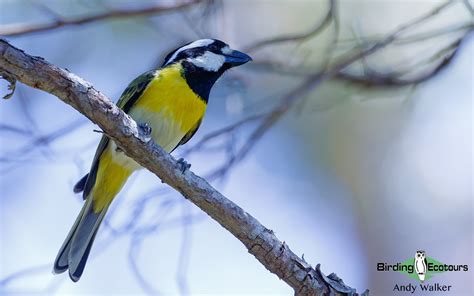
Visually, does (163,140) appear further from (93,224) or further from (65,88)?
(65,88)

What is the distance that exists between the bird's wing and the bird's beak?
1.38 feet

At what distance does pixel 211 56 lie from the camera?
446 centimetres

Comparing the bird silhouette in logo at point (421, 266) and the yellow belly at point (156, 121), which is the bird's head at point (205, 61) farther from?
the bird silhouette in logo at point (421, 266)

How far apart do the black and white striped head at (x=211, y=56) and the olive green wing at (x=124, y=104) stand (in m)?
0.28

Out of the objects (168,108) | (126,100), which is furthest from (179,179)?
(126,100)

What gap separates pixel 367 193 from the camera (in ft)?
19.0

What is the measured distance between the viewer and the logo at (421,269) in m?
4.37

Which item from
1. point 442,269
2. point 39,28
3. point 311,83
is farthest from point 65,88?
point 442,269

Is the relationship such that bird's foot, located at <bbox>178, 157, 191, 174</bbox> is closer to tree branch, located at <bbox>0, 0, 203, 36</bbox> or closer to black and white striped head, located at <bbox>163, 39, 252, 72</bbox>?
black and white striped head, located at <bbox>163, 39, 252, 72</bbox>

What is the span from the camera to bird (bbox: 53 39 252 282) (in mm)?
4074

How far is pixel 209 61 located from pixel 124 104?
1.92ft

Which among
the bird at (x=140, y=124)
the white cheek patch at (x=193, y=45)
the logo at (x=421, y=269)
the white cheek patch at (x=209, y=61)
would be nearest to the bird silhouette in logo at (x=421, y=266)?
the logo at (x=421, y=269)

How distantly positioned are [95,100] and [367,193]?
10.3 ft

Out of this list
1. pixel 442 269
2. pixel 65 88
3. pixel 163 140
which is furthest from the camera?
pixel 442 269
